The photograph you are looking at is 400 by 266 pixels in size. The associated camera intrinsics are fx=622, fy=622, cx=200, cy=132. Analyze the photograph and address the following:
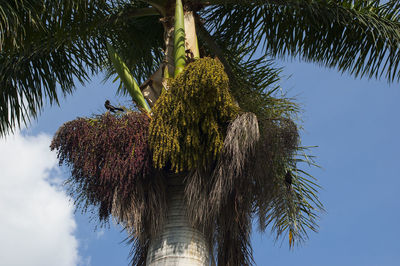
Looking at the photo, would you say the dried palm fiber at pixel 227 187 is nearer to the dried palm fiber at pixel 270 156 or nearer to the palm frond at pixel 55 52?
the dried palm fiber at pixel 270 156

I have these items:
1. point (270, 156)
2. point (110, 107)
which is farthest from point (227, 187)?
point (110, 107)

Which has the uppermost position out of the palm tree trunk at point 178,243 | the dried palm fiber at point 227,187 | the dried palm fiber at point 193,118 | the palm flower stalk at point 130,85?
the palm flower stalk at point 130,85

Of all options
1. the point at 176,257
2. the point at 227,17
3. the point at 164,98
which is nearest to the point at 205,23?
the point at 227,17

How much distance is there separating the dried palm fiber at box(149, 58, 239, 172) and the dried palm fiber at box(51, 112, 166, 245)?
0.19 metres

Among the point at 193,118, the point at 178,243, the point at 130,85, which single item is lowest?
the point at 178,243

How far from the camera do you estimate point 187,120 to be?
251 inches

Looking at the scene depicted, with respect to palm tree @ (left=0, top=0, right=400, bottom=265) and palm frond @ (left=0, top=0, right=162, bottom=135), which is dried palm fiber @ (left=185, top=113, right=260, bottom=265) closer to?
palm tree @ (left=0, top=0, right=400, bottom=265)

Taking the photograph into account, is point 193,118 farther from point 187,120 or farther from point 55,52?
point 55,52

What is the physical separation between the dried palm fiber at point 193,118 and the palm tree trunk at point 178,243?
1.51 ft

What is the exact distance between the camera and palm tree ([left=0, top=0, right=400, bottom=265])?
20.7 feet

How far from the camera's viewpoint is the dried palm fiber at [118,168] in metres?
6.35

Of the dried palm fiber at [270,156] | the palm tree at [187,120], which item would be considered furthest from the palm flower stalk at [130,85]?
the dried palm fiber at [270,156]

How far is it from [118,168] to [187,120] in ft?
2.81

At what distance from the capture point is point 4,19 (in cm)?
626
